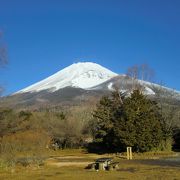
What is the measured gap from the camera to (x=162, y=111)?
51.2 metres

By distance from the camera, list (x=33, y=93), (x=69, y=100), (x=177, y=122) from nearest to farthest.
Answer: (x=177, y=122) → (x=69, y=100) → (x=33, y=93)

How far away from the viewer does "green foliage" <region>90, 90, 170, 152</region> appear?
145 feet

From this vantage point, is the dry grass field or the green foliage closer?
the dry grass field

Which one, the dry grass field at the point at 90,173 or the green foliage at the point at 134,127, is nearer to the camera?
the dry grass field at the point at 90,173

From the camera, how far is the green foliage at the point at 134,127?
145 feet

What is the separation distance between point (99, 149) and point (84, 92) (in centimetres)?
14802

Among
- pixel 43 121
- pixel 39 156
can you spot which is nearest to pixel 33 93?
pixel 43 121

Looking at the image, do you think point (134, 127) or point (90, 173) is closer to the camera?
point (90, 173)

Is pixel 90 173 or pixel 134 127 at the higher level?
pixel 134 127

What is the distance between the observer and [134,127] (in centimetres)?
4478

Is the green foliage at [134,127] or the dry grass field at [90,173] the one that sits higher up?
the green foliage at [134,127]

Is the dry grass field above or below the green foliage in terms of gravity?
below

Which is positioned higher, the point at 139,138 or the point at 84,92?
the point at 84,92

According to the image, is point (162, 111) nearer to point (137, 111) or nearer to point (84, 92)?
point (137, 111)
